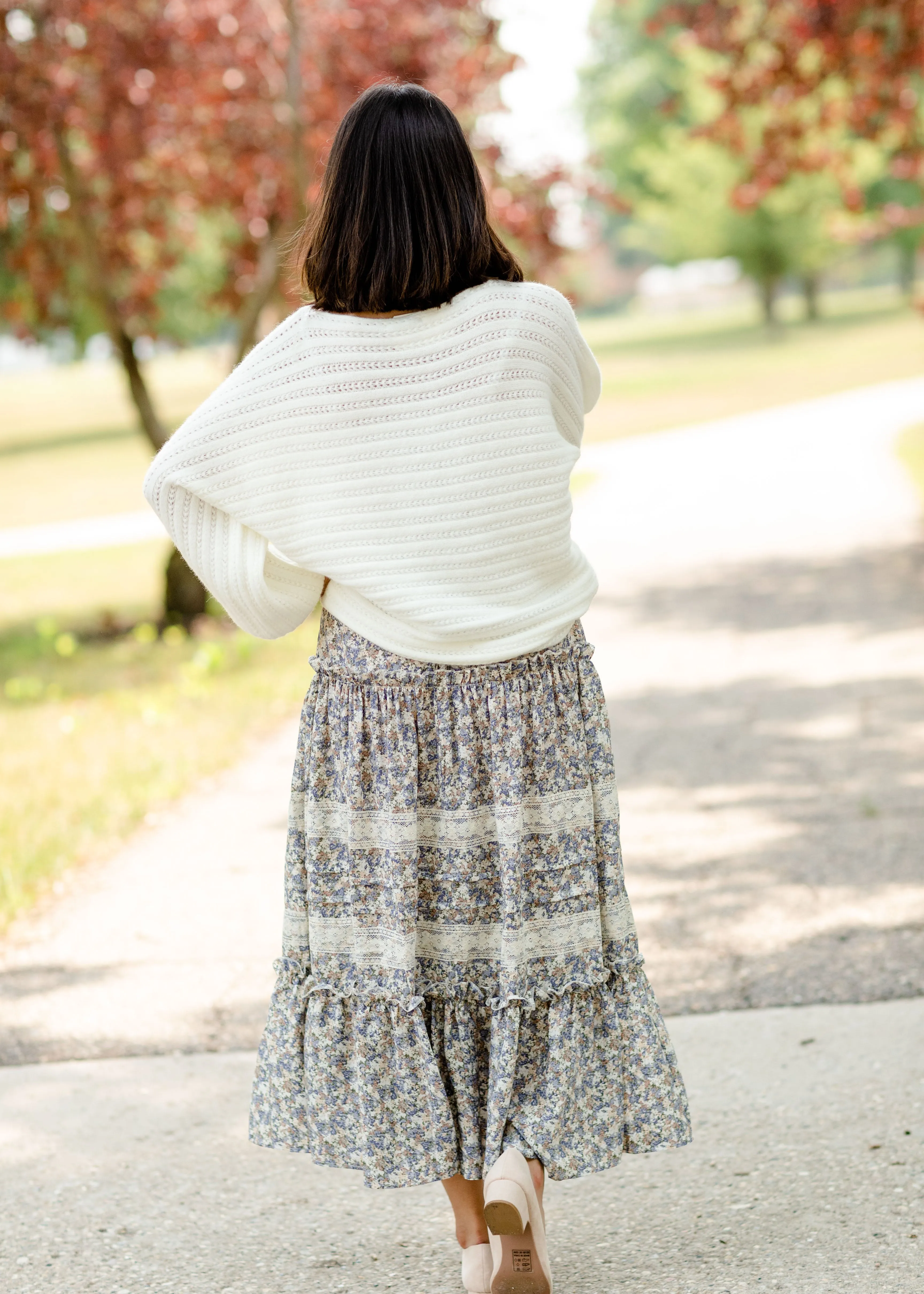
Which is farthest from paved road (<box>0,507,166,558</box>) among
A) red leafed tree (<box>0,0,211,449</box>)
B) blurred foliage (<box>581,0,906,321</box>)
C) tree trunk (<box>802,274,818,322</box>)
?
tree trunk (<box>802,274,818,322</box>)

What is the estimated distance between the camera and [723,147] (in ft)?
36.7

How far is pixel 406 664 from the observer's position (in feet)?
8.32

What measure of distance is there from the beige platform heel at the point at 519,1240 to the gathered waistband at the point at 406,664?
2.52 ft

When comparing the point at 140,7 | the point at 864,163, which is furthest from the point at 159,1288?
the point at 864,163

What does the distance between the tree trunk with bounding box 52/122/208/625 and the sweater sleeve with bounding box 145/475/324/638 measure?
7276 mm

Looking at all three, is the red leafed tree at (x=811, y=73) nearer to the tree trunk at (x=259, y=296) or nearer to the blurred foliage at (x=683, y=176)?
the tree trunk at (x=259, y=296)

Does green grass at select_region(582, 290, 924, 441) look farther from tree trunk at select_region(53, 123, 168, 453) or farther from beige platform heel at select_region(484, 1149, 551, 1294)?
beige platform heel at select_region(484, 1149, 551, 1294)

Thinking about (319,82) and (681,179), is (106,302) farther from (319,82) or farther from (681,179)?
(681,179)

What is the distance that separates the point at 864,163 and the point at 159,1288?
3731 centimetres

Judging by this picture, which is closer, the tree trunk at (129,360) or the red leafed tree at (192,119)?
the red leafed tree at (192,119)

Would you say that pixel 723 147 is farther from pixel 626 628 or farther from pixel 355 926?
pixel 355 926

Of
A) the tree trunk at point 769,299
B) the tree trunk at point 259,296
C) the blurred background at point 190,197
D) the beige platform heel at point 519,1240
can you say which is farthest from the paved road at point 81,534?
the tree trunk at point 769,299

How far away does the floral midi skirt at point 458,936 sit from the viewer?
8.29 ft

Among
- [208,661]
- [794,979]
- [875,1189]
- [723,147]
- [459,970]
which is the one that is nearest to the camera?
[459,970]
